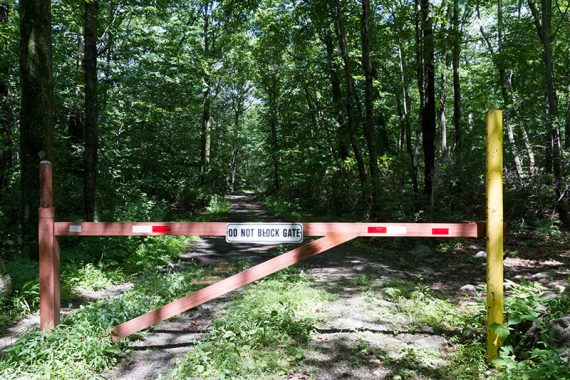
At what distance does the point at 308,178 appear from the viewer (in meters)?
22.0

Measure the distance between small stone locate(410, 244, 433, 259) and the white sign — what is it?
6629 millimetres

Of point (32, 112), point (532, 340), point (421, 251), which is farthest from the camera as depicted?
point (421, 251)

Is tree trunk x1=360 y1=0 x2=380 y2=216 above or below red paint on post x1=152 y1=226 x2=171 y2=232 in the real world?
above

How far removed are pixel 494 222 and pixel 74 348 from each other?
3996 millimetres

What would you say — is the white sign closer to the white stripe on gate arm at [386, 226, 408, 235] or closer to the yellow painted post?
the white stripe on gate arm at [386, 226, 408, 235]

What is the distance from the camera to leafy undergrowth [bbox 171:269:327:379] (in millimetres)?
3648

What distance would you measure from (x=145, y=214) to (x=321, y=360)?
8348 mm

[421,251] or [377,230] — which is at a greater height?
[377,230]

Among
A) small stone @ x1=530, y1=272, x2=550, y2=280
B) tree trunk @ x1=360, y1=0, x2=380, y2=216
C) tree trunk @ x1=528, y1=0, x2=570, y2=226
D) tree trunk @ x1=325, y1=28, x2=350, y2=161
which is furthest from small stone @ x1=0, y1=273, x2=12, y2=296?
tree trunk @ x1=325, y1=28, x2=350, y2=161

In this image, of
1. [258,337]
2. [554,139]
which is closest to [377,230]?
[258,337]

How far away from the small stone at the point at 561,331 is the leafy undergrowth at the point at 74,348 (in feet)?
13.0

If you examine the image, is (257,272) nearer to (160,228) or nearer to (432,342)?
(160,228)

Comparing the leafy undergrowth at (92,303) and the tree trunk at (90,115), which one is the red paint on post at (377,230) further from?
the tree trunk at (90,115)

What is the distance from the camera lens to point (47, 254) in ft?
13.2
